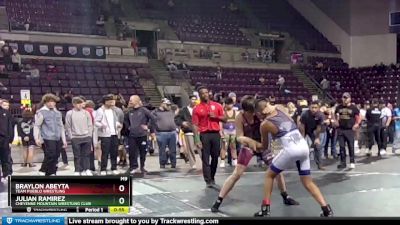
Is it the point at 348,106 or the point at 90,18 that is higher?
the point at 90,18

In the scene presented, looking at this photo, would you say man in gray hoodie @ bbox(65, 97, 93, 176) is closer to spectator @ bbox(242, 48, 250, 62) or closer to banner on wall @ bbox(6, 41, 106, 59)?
banner on wall @ bbox(6, 41, 106, 59)

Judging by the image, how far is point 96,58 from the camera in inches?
144

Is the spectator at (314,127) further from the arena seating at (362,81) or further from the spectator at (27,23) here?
the spectator at (27,23)

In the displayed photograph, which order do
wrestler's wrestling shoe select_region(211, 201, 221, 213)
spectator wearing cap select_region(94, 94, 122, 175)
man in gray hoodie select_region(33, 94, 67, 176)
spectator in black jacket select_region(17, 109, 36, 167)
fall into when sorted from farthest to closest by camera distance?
spectator wearing cap select_region(94, 94, 122, 175) < spectator in black jacket select_region(17, 109, 36, 167) < man in gray hoodie select_region(33, 94, 67, 176) < wrestler's wrestling shoe select_region(211, 201, 221, 213)

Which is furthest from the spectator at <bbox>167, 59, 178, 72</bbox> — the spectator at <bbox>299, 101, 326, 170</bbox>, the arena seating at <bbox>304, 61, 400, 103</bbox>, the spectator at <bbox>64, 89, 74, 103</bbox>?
the spectator at <bbox>299, 101, 326, 170</bbox>

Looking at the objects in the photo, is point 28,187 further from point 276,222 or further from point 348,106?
point 348,106

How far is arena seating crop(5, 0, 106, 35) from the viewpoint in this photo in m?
Answer: 3.51

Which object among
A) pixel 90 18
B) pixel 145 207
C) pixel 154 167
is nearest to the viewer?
pixel 145 207

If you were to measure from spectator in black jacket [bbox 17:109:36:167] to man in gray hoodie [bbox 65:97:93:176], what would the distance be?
0.38 meters

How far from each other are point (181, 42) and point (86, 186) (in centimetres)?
202

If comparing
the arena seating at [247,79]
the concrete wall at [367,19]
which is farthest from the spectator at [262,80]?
the concrete wall at [367,19]

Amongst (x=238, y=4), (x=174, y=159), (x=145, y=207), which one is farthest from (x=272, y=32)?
(x=174, y=159)
